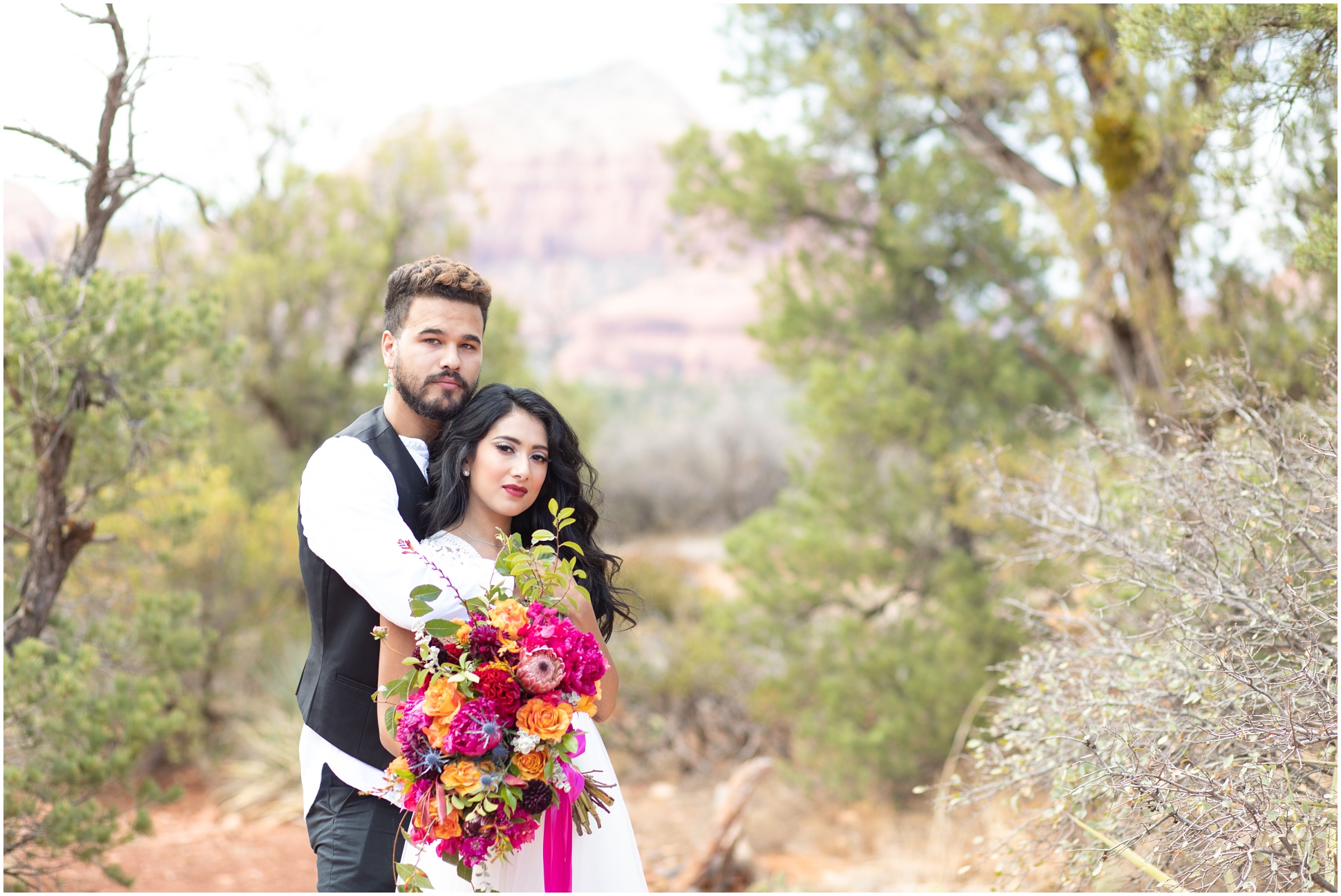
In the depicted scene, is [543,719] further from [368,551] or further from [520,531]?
[520,531]

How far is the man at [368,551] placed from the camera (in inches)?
93.0

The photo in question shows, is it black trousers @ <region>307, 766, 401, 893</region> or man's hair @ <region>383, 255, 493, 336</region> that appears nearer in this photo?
black trousers @ <region>307, 766, 401, 893</region>

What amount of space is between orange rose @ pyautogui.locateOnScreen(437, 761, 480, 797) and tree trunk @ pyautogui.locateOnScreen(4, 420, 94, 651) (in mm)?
2865

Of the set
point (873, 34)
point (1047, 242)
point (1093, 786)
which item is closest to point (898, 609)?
point (1047, 242)

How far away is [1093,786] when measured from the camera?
2963 mm

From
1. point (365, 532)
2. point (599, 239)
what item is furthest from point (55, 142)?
point (599, 239)

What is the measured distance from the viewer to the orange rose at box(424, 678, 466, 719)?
203 cm

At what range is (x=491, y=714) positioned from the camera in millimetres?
2057

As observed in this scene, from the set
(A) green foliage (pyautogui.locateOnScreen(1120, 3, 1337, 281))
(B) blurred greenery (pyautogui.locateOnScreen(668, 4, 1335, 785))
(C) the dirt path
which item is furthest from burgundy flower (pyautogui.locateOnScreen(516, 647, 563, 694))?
(B) blurred greenery (pyautogui.locateOnScreen(668, 4, 1335, 785))

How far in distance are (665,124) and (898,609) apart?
2674 inches

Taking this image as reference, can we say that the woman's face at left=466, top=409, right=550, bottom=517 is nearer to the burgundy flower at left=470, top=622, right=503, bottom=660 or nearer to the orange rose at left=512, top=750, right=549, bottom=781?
the burgundy flower at left=470, top=622, right=503, bottom=660

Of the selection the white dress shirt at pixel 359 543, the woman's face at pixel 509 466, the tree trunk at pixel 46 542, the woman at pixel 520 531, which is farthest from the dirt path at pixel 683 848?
the woman's face at pixel 509 466

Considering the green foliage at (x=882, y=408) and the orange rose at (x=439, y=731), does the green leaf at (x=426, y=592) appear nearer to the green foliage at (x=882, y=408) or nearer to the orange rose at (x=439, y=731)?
the orange rose at (x=439, y=731)

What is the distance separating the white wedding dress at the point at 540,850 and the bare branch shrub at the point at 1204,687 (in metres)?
1.24
